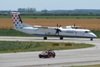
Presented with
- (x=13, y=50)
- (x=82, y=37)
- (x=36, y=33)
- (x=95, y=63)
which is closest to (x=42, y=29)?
(x=36, y=33)

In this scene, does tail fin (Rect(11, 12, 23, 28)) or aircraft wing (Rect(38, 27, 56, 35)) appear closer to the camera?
aircraft wing (Rect(38, 27, 56, 35))

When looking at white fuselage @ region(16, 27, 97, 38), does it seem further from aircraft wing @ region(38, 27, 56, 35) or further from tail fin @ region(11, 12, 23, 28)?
tail fin @ region(11, 12, 23, 28)

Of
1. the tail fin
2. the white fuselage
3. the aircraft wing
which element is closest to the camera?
the white fuselage

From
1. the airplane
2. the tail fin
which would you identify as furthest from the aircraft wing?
the tail fin

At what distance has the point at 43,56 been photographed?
183 ft

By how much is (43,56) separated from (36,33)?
4086 centimetres

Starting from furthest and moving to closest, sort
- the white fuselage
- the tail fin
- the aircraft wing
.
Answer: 1. the tail fin
2. the aircraft wing
3. the white fuselage

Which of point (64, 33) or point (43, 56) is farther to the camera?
point (64, 33)

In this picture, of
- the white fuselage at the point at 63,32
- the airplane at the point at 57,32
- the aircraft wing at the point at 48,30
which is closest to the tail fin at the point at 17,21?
the airplane at the point at 57,32

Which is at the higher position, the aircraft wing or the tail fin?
the tail fin

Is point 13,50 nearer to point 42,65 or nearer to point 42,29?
point 42,65

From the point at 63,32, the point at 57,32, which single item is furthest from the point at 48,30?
the point at 63,32

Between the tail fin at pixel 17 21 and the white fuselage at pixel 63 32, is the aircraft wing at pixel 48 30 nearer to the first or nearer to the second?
the white fuselage at pixel 63 32

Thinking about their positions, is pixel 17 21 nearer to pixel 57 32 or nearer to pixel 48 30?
pixel 48 30
